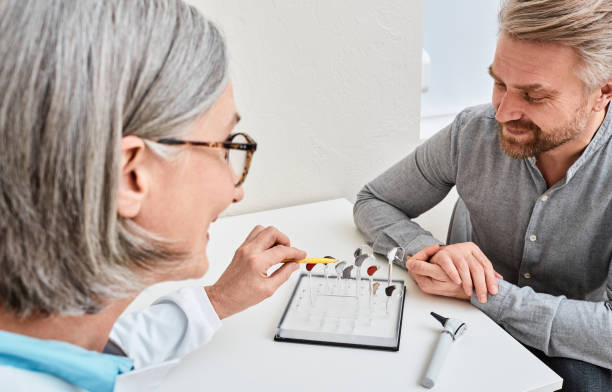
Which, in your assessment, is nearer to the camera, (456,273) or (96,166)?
(96,166)

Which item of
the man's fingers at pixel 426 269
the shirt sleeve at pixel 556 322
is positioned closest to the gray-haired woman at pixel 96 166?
the man's fingers at pixel 426 269

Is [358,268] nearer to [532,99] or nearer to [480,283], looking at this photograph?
[480,283]

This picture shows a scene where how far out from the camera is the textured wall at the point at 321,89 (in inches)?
59.6

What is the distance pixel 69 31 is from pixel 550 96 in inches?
38.9

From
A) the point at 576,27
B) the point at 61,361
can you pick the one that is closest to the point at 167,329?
the point at 61,361

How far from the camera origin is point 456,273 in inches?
41.9

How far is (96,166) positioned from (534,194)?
41.8 inches

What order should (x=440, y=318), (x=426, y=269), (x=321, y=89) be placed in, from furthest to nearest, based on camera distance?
1. (x=321, y=89)
2. (x=426, y=269)
3. (x=440, y=318)

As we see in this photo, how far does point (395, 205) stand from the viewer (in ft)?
4.99

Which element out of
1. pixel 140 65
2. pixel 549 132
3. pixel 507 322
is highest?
pixel 140 65

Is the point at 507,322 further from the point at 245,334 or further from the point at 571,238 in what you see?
the point at 245,334

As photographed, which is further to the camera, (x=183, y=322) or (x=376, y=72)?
(x=376, y=72)

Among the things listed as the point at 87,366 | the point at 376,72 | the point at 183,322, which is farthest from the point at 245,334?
the point at 376,72

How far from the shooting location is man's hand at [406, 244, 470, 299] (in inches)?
A: 42.4
